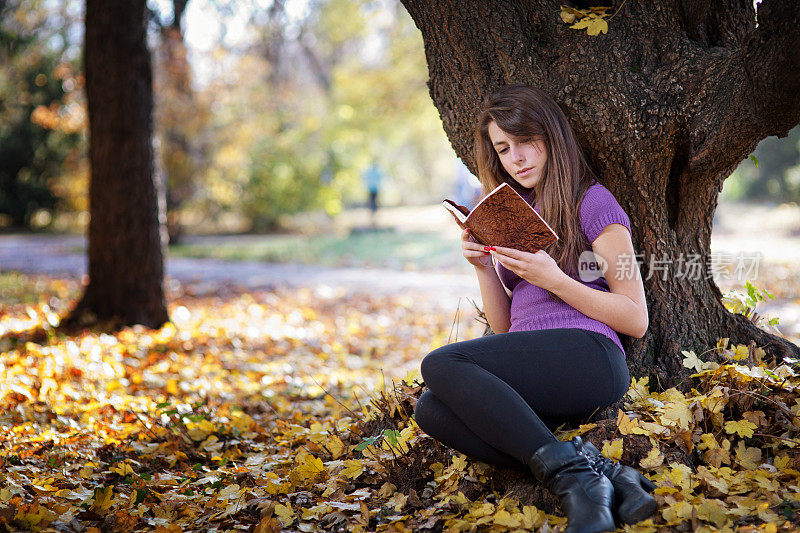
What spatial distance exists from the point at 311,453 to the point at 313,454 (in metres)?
0.01

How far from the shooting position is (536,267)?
248cm

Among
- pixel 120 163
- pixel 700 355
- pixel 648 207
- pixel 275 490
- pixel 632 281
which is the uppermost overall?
pixel 120 163

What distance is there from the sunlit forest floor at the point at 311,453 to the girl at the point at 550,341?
17 centimetres

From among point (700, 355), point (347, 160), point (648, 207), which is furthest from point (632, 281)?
point (347, 160)

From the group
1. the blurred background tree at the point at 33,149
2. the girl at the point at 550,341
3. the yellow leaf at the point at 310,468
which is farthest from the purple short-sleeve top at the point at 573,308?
the blurred background tree at the point at 33,149

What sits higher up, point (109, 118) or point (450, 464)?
point (109, 118)

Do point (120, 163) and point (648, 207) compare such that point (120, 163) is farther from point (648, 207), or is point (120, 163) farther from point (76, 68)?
point (76, 68)

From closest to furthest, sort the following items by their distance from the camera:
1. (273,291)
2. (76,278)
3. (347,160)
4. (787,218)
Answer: (273,291), (76,278), (787,218), (347,160)

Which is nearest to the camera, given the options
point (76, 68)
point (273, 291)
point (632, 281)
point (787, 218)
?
point (632, 281)

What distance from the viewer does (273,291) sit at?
909 centimetres

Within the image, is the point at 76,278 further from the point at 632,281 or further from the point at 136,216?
the point at 632,281

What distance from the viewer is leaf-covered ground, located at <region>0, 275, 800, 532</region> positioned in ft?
7.86

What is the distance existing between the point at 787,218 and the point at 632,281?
650 inches

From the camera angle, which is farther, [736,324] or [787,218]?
[787,218]
